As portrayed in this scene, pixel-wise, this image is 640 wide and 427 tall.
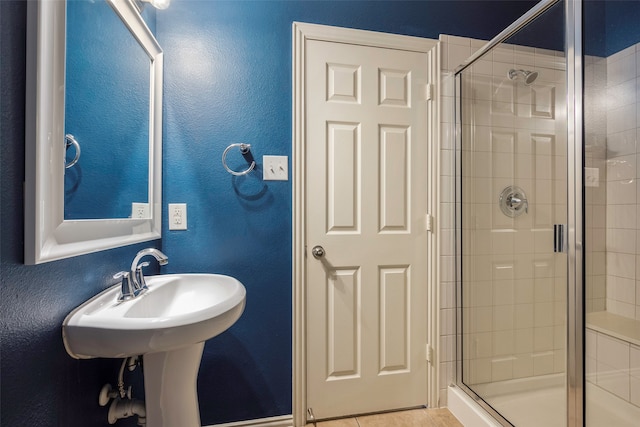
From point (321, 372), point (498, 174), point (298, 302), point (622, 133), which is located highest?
point (622, 133)

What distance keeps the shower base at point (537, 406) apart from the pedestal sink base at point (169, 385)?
1.31 m

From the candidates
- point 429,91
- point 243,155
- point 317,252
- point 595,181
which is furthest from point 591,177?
point 243,155

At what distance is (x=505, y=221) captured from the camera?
144 cm

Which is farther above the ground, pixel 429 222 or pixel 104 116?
pixel 104 116

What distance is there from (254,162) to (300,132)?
275mm

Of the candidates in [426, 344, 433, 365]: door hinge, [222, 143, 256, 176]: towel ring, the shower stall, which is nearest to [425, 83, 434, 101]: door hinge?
the shower stall

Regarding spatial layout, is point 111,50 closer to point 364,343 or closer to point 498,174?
point 364,343

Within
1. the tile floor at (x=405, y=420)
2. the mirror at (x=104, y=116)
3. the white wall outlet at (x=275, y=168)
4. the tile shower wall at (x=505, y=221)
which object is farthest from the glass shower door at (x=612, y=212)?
the mirror at (x=104, y=116)

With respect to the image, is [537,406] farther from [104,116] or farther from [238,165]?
[104,116]

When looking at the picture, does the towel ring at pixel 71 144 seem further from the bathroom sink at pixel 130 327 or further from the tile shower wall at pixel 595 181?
the tile shower wall at pixel 595 181

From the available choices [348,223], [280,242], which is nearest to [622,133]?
[348,223]

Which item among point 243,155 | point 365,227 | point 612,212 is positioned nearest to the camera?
point 612,212

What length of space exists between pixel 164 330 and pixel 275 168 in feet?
2.93

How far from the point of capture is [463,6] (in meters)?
1.58
